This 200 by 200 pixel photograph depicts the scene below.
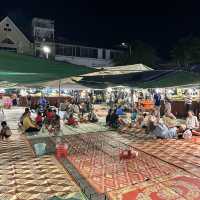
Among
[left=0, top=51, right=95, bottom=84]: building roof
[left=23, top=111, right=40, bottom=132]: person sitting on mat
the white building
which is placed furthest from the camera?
the white building

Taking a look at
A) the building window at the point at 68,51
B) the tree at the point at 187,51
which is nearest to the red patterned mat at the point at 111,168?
the tree at the point at 187,51

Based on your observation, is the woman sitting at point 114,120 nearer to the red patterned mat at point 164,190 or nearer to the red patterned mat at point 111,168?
the red patterned mat at point 111,168

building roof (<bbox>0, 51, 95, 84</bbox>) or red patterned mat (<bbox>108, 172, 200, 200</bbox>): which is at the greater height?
building roof (<bbox>0, 51, 95, 84</bbox>)

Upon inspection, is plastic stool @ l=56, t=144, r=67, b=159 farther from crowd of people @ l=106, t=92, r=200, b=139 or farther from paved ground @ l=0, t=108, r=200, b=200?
crowd of people @ l=106, t=92, r=200, b=139

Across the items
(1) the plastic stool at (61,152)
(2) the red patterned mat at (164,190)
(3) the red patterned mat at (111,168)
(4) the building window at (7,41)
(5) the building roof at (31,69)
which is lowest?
(2) the red patterned mat at (164,190)

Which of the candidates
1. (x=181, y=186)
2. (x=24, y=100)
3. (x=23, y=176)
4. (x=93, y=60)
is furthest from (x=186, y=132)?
(x=93, y=60)

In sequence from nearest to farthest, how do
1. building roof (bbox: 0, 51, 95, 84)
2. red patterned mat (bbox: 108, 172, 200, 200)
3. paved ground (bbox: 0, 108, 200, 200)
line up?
red patterned mat (bbox: 108, 172, 200, 200)
paved ground (bbox: 0, 108, 200, 200)
building roof (bbox: 0, 51, 95, 84)

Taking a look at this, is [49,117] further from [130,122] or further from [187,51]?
[187,51]

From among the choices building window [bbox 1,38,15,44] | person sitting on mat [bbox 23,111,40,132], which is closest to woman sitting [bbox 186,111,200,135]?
person sitting on mat [bbox 23,111,40,132]

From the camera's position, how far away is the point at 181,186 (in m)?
7.11

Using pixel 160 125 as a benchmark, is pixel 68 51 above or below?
above

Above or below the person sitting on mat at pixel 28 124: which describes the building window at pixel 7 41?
above

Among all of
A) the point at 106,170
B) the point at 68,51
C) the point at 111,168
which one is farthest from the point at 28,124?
the point at 68,51

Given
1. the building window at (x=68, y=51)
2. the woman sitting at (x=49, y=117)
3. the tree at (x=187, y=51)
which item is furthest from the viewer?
the building window at (x=68, y=51)
